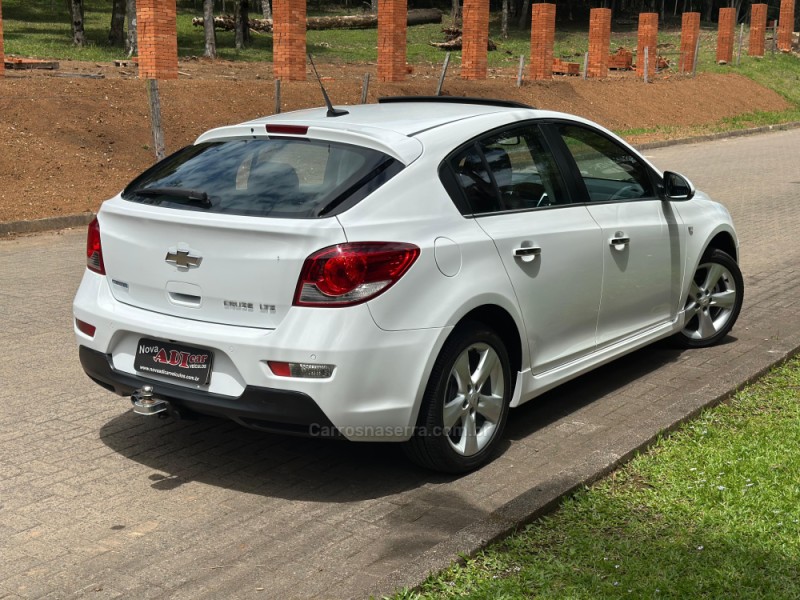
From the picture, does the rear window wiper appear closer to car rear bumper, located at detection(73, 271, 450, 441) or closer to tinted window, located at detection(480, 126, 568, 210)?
car rear bumper, located at detection(73, 271, 450, 441)

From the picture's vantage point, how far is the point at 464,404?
4938 mm

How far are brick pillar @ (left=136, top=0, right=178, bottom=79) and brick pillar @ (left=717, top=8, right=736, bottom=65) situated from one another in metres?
28.2

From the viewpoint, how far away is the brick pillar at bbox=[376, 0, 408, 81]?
2752 cm

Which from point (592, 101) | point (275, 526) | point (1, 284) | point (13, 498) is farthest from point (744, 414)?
point (592, 101)

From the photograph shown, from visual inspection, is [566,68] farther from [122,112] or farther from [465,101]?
[465,101]

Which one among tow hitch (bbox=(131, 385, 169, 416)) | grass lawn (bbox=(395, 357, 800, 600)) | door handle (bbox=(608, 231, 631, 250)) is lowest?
grass lawn (bbox=(395, 357, 800, 600))

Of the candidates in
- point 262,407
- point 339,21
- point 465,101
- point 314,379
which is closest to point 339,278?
point 314,379

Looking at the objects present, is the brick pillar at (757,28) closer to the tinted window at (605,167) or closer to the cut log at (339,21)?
the cut log at (339,21)

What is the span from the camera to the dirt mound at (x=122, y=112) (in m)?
15.1

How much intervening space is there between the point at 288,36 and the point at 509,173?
2054cm

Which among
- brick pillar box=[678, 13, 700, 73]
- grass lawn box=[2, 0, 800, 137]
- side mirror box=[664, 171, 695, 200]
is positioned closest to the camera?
side mirror box=[664, 171, 695, 200]

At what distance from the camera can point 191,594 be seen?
3.87 m

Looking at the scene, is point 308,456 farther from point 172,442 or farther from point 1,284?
point 1,284

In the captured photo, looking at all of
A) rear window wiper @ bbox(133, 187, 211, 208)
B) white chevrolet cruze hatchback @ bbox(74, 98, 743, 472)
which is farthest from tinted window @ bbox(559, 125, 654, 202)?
rear window wiper @ bbox(133, 187, 211, 208)
